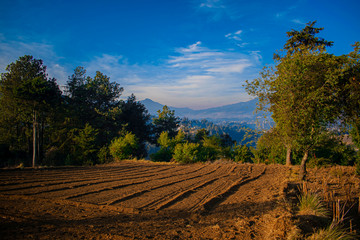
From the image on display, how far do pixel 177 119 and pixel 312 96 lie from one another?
29.2 metres

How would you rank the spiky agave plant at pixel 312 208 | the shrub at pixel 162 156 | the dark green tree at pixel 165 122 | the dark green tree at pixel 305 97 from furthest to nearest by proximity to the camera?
the dark green tree at pixel 165 122
the shrub at pixel 162 156
the dark green tree at pixel 305 97
the spiky agave plant at pixel 312 208

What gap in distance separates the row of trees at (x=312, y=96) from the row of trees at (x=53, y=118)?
1334 centimetres

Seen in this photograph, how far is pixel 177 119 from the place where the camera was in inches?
1378

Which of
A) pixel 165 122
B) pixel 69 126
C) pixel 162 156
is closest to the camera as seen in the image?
pixel 162 156

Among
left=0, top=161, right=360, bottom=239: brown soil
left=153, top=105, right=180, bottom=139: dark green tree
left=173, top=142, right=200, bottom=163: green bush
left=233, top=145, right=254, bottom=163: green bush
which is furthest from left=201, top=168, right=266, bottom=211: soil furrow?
left=153, top=105, right=180, bottom=139: dark green tree

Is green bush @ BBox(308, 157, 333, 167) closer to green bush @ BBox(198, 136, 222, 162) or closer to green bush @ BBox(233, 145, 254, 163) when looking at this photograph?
green bush @ BBox(233, 145, 254, 163)

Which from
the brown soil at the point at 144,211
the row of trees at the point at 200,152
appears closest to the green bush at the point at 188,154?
the row of trees at the point at 200,152

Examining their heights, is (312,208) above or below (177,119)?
below

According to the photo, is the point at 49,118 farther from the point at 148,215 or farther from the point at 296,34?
the point at 296,34

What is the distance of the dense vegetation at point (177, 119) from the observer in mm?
6516

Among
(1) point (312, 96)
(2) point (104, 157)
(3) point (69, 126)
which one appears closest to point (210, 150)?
(2) point (104, 157)

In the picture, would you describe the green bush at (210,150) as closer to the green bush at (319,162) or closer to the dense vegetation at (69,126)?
the dense vegetation at (69,126)

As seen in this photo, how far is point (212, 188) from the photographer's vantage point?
655cm

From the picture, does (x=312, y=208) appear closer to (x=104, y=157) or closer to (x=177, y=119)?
(x=104, y=157)
